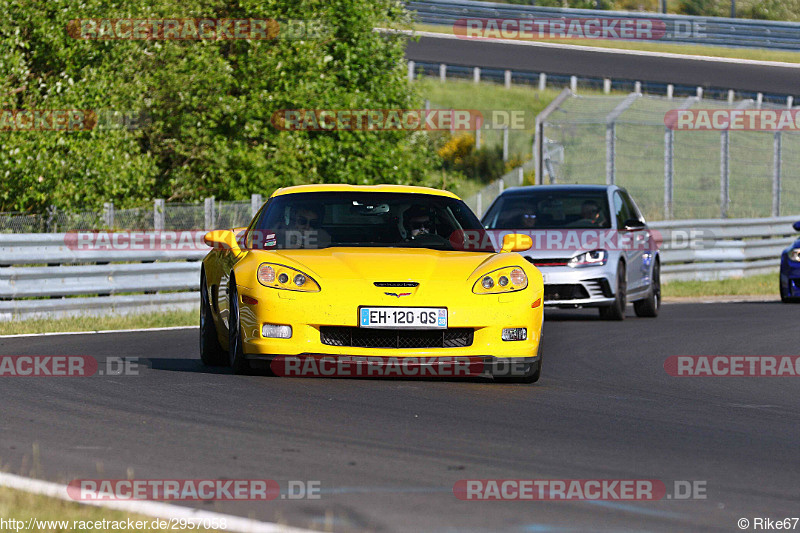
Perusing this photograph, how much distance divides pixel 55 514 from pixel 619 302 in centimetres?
1201

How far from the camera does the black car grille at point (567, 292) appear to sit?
1603 centimetres

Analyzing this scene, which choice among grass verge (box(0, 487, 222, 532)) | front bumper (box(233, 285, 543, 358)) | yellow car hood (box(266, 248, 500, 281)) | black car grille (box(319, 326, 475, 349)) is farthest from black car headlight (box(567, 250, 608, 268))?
grass verge (box(0, 487, 222, 532))

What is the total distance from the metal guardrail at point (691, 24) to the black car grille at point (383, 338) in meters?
32.9

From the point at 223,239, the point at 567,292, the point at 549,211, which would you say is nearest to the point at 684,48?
the point at 549,211

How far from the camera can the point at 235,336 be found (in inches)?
373

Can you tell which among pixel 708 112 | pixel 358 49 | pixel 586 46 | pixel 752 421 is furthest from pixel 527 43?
pixel 752 421

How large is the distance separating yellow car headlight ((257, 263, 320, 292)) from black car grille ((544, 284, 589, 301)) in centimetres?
735

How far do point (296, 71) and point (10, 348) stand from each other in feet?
45.1

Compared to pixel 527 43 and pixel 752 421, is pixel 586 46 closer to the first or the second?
pixel 527 43

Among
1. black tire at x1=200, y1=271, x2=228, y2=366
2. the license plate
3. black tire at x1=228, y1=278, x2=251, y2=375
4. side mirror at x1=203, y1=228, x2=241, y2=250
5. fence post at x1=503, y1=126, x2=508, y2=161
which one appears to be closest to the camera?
the license plate

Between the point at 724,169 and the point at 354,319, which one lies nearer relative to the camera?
the point at 354,319

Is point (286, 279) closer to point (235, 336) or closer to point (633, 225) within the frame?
point (235, 336)

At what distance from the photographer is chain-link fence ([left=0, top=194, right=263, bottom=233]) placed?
1780 centimetres

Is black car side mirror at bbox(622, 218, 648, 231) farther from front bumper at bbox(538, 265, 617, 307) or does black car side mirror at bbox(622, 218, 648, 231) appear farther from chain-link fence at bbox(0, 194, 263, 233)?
chain-link fence at bbox(0, 194, 263, 233)
